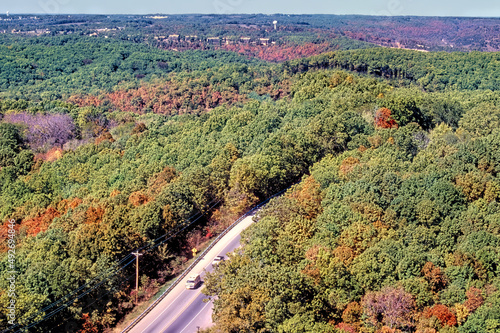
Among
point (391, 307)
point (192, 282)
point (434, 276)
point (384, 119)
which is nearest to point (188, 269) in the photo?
point (192, 282)

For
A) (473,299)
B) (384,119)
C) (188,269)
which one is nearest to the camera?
(473,299)

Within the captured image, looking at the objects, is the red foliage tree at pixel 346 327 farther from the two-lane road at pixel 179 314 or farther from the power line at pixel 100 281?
the power line at pixel 100 281

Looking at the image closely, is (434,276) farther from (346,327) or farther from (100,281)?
(100,281)

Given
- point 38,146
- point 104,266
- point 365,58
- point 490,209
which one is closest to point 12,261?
point 104,266

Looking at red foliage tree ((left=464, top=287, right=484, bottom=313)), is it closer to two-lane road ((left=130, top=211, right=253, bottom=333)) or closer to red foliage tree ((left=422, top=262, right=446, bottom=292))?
red foliage tree ((left=422, top=262, right=446, bottom=292))

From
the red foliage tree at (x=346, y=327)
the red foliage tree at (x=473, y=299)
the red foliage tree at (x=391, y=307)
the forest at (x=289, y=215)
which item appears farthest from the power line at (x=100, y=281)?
the red foliage tree at (x=473, y=299)

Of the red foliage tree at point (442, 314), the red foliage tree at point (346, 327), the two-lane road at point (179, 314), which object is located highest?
the red foliage tree at point (442, 314)
